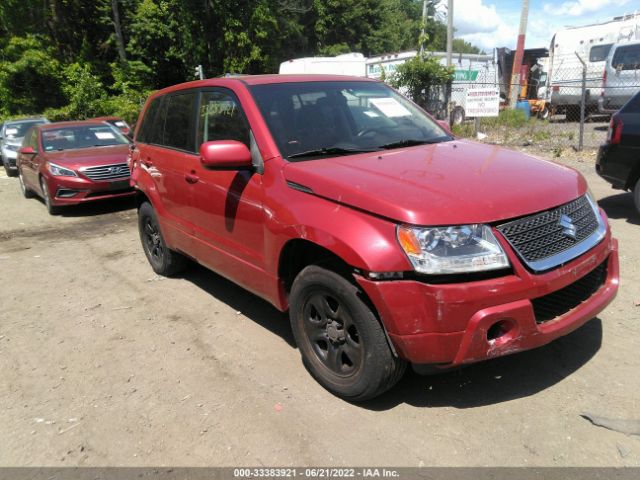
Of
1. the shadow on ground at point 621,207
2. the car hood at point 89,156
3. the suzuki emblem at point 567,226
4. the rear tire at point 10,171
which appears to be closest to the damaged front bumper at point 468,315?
the suzuki emblem at point 567,226

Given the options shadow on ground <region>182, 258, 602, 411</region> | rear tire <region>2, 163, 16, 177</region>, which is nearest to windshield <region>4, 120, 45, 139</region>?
rear tire <region>2, 163, 16, 177</region>

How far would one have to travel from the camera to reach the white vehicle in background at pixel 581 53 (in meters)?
17.0

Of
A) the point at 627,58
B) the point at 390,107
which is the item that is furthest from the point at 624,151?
the point at 627,58

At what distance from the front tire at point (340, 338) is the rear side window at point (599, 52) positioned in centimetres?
1916

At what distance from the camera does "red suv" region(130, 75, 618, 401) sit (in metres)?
2.53

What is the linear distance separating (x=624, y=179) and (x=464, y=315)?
15.4 feet

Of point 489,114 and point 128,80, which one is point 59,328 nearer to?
point 489,114

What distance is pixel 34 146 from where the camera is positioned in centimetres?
1020

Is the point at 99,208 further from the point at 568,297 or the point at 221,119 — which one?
the point at 568,297

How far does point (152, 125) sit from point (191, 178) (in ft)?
4.30

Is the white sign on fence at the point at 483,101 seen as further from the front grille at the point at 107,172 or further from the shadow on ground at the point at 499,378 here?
the shadow on ground at the point at 499,378

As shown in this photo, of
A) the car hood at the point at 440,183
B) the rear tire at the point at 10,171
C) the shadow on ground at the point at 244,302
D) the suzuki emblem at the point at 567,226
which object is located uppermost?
the car hood at the point at 440,183

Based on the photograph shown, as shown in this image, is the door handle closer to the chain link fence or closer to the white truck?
the chain link fence

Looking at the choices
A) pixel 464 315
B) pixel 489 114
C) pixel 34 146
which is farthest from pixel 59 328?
pixel 489 114
